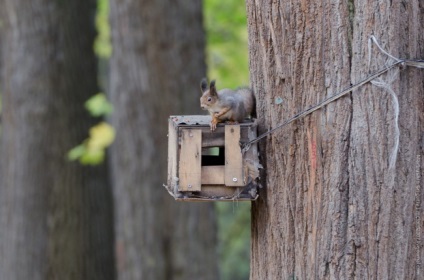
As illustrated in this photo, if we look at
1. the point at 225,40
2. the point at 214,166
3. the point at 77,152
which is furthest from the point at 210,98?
the point at 225,40

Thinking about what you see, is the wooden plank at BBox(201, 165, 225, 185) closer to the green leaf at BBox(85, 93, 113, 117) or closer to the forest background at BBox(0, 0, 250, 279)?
the green leaf at BBox(85, 93, 113, 117)

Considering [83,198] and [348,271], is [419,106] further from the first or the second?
[83,198]

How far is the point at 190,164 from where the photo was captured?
3.85 metres

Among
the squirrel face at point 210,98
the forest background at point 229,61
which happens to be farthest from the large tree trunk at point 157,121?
the squirrel face at point 210,98

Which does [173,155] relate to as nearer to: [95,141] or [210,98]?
[210,98]

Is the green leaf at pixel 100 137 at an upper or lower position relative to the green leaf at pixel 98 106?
lower

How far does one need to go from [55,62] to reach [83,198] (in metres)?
1.68

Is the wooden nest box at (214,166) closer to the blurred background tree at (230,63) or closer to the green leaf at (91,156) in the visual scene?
the green leaf at (91,156)

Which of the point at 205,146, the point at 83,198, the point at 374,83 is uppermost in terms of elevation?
the point at 374,83

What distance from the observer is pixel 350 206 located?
3.46 metres

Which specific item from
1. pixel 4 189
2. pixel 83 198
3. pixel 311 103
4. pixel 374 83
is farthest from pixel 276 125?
pixel 4 189

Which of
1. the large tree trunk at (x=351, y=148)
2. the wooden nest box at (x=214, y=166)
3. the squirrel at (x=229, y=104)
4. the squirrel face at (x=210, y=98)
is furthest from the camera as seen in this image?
the squirrel face at (x=210, y=98)

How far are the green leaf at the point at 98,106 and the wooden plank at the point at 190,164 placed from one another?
21.5 ft

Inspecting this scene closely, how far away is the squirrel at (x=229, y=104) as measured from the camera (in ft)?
13.1
